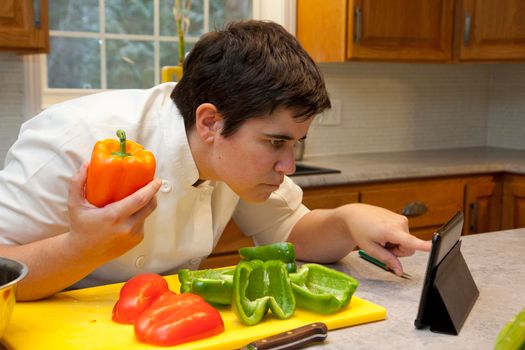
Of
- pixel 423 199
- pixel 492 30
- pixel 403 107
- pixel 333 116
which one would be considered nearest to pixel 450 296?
pixel 423 199

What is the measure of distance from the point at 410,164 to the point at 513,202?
0.50 m

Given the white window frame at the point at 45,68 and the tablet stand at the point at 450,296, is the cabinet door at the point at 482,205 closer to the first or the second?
the white window frame at the point at 45,68

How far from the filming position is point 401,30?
10.3 feet

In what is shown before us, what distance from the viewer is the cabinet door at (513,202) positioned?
3.12 meters

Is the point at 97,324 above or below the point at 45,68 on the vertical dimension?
below

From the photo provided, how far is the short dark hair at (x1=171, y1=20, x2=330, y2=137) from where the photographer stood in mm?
1283

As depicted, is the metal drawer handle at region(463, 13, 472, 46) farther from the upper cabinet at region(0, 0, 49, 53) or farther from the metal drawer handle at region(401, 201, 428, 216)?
the upper cabinet at region(0, 0, 49, 53)

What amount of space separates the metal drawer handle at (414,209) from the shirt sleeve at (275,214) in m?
1.26

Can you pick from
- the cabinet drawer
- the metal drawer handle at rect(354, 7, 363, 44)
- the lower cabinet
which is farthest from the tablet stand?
the metal drawer handle at rect(354, 7, 363, 44)

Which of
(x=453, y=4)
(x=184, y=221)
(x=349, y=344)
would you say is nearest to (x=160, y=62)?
(x=453, y=4)

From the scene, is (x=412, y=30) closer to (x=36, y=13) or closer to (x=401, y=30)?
(x=401, y=30)

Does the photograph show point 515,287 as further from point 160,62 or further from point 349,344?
point 160,62

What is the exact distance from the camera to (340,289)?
122 cm

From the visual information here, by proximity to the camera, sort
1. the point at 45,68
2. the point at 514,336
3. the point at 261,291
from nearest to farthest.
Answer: the point at 514,336
the point at 261,291
the point at 45,68
